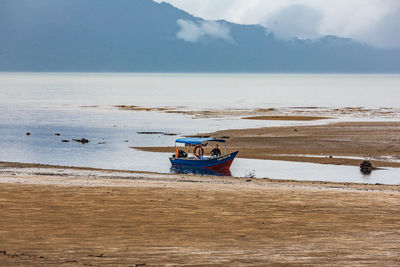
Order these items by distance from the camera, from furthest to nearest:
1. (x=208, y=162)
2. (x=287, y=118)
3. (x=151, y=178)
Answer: (x=287, y=118) → (x=208, y=162) → (x=151, y=178)

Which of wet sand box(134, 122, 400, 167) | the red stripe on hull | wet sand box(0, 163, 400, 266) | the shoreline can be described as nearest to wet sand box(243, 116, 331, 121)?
wet sand box(134, 122, 400, 167)

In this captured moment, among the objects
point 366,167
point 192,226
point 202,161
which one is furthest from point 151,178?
point 366,167

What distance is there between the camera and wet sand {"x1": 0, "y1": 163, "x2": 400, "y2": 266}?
13422 mm

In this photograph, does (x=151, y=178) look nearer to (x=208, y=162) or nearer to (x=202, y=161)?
(x=208, y=162)

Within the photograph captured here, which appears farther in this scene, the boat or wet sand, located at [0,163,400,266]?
the boat

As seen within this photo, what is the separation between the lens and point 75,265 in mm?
12688

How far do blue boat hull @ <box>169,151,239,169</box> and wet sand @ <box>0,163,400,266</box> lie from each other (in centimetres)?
1662

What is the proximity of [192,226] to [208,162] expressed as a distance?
23612 mm

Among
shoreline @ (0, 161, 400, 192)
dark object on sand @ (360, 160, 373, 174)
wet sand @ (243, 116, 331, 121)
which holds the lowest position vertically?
shoreline @ (0, 161, 400, 192)

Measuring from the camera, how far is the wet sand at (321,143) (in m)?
44.7

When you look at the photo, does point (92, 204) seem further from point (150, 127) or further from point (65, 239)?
point (150, 127)

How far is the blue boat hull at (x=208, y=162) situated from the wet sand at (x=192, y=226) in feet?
54.5

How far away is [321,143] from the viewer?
5234 cm

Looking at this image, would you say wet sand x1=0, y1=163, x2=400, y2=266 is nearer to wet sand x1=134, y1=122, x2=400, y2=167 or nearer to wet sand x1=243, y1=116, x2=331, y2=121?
wet sand x1=134, y1=122, x2=400, y2=167
